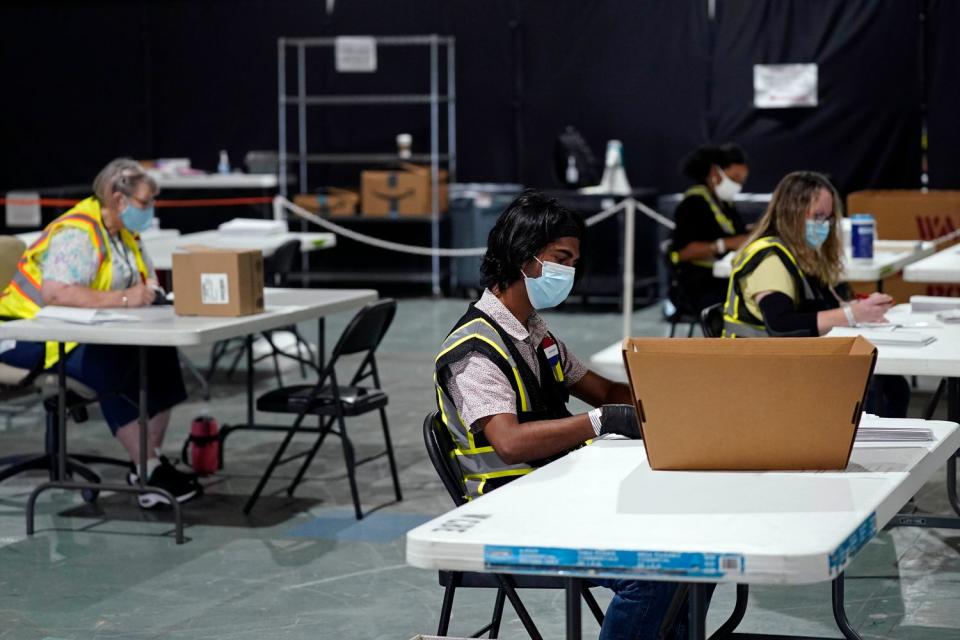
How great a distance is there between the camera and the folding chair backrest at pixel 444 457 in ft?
9.97

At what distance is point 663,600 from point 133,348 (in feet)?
10.2

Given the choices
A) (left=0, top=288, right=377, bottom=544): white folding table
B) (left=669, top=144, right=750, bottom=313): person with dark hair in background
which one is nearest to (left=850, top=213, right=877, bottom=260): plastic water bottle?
(left=669, top=144, right=750, bottom=313): person with dark hair in background

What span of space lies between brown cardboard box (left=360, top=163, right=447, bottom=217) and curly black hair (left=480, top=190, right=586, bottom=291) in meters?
8.34

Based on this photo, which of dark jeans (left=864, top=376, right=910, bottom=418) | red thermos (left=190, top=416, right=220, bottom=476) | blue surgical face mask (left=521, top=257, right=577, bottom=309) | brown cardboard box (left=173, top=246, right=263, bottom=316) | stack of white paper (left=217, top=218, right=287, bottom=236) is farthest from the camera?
stack of white paper (left=217, top=218, right=287, bottom=236)

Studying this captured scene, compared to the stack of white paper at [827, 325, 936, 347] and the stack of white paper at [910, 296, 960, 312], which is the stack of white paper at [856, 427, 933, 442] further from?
the stack of white paper at [910, 296, 960, 312]

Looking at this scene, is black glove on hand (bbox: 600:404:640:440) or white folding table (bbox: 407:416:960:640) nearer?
white folding table (bbox: 407:416:960:640)

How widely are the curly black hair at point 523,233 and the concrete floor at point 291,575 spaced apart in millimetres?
1188

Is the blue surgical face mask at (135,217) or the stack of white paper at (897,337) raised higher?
the blue surgical face mask at (135,217)

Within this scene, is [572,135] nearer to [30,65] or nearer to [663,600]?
[30,65]

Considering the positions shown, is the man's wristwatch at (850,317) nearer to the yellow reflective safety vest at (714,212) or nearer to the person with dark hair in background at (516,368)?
the person with dark hair in background at (516,368)

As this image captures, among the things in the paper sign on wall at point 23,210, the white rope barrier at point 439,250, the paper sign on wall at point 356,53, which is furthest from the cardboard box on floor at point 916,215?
the paper sign on wall at point 23,210

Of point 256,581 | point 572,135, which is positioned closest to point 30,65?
point 572,135

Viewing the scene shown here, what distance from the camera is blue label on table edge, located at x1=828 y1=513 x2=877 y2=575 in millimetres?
2072

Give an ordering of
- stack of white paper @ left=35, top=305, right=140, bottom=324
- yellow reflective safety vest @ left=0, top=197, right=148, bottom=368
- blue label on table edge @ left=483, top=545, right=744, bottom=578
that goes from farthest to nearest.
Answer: yellow reflective safety vest @ left=0, top=197, right=148, bottom=368 < stack of white paper @ left=35, top=305, right=140, bottom=324 < blue label on table edge @ left=483, top=545, right=744, bottom=578
